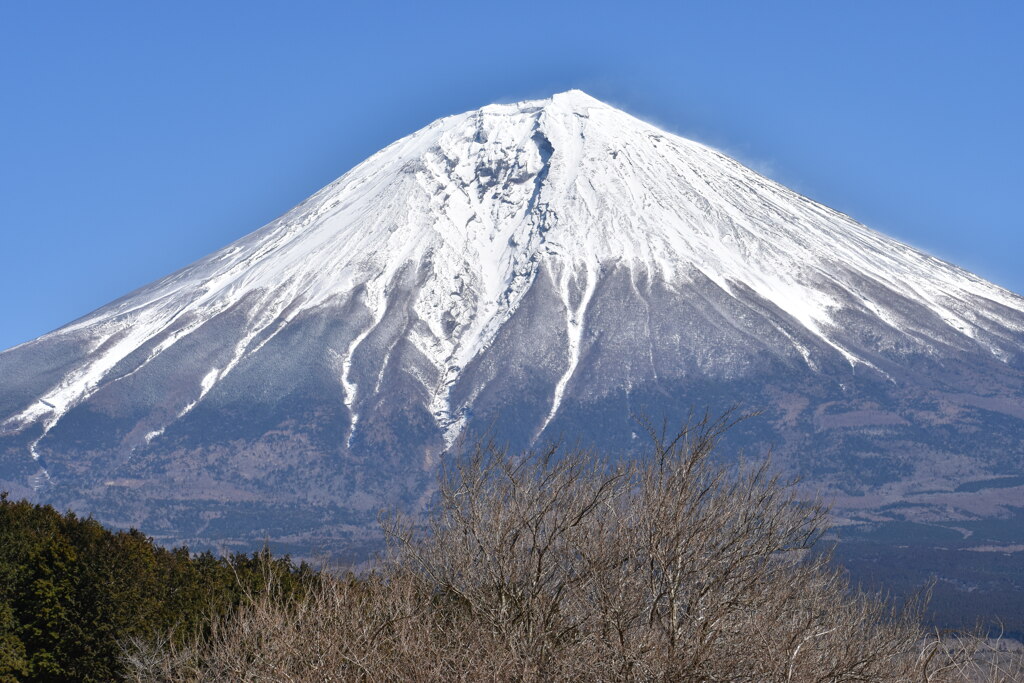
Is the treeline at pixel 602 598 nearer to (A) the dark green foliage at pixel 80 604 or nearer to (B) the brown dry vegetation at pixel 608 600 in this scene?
(B) the brown dry vegetation at pixel 608 600

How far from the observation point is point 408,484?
19050 cm

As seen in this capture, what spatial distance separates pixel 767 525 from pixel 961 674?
4.03 meters

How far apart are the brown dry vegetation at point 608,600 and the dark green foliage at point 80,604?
12573 millimetres

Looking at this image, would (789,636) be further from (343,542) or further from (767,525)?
(343,542)

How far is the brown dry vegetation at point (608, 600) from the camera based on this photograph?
1880cm

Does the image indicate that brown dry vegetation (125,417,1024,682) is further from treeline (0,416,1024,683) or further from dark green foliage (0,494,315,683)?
dark green foliage (0,494,315,683)

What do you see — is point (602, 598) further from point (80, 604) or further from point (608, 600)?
point (80, 604)

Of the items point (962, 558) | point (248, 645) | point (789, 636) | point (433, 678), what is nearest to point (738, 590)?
point (789, 636)

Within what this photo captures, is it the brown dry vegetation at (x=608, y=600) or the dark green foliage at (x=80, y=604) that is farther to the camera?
the dark green foliage at (x=80, y=604)

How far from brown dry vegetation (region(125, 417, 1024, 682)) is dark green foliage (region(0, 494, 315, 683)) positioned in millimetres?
12573

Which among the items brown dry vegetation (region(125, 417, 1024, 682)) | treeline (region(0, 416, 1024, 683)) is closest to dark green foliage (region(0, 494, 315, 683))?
treeline (region(0, 416, 1024, 683))

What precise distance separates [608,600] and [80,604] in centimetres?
2103

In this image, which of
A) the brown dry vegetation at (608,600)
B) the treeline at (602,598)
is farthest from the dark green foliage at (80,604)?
the brown dry vegetation at (608,600)

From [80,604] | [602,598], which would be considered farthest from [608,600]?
[80,604]
